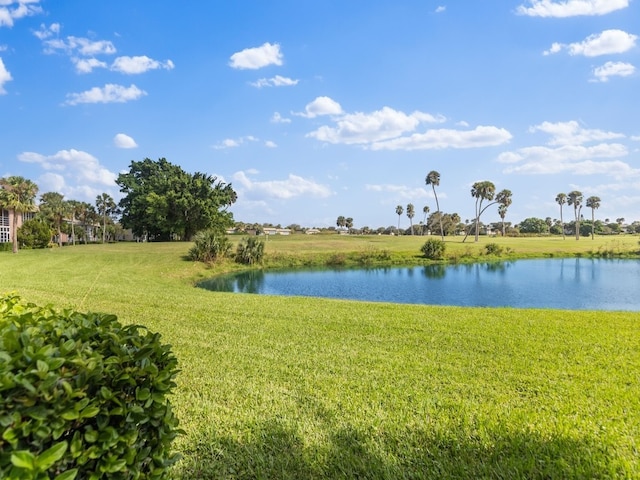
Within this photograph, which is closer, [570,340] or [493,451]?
[493,451]

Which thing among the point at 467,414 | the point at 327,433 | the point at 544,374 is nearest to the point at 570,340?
the point at 544,374

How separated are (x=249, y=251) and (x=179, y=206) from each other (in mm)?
17122

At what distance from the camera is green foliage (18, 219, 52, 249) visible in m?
42.9

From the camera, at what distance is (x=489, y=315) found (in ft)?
28.9

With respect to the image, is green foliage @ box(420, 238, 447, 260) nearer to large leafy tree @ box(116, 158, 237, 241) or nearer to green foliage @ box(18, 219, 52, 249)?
large leafy tree @ box(116, 158, 237, 241)

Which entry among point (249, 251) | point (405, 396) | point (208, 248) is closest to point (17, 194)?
point (208, 248)

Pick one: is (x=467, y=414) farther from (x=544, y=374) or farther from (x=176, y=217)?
(x=176, y=217)

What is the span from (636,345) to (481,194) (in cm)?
7469

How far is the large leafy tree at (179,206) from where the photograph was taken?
4728 cm

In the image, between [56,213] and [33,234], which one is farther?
[56,213]

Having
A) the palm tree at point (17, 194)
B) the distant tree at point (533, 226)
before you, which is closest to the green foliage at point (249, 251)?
the palm tree at point (17, 194)

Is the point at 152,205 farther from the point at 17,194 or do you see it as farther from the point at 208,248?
the point at 208,248

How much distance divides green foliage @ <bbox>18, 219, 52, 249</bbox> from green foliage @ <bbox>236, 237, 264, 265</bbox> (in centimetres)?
2672

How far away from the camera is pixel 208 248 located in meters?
31.9
